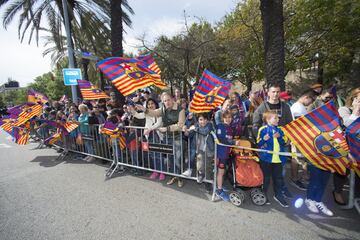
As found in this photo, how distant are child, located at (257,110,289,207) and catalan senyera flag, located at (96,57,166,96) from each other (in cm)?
245

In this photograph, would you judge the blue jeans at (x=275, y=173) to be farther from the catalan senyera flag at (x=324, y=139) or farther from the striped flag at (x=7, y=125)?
the striped flag at (x=7, y=125)

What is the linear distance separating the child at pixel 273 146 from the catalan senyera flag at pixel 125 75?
2.45 m

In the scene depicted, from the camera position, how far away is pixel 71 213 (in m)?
3.24

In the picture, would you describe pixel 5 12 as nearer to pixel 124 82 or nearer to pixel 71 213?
pixel 124 82

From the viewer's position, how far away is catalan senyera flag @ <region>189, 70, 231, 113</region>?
12.6 ft

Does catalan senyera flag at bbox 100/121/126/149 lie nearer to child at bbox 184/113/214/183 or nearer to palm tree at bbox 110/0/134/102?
child at bbox 184/113/214/183

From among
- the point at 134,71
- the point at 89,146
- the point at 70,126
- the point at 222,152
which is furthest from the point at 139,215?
the point at 70,126

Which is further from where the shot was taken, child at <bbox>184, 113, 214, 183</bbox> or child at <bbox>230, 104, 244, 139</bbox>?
child at <bbox>230, 104, 244, 139</bbox>

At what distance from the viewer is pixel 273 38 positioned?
5375 millimetres

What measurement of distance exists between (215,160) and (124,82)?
7.91 ft

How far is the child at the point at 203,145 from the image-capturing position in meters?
3.66

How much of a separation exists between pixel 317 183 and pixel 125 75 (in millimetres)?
3978

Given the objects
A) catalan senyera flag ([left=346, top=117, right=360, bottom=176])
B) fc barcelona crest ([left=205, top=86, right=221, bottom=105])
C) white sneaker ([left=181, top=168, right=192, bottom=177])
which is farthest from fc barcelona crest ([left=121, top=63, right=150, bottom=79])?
catalan senyera flag ([left=346, top=117, right=360, bottom=176])

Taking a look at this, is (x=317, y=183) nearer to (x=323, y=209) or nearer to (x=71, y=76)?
(x=323, y=209)
